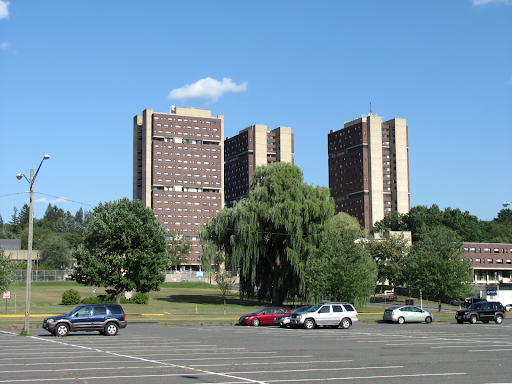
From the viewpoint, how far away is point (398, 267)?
90312mm

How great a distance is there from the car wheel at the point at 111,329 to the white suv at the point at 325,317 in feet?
41.1

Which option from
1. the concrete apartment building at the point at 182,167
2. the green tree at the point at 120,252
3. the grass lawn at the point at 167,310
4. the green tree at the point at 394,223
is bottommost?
the grass lawn at the point at 167,310

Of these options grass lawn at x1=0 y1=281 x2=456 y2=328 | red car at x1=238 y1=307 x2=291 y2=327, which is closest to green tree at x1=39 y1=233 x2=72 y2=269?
grass lawn at x1=0 y1=281 x2=456 y2=328

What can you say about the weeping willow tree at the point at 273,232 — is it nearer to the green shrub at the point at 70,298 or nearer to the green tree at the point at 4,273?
the green shrub at the point at 70,298

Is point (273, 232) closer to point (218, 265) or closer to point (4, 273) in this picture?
point (218, 265)

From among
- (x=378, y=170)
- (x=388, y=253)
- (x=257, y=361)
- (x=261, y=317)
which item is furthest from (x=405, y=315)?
(x=378, y=170)

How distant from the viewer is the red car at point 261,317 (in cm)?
3972

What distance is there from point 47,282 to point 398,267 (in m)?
60.6

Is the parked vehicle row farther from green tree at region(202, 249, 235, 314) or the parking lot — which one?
green tree at region(202, 249, 235, 314)

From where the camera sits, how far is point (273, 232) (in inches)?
2234

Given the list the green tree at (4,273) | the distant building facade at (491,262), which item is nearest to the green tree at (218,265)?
the green tree at (4,273)

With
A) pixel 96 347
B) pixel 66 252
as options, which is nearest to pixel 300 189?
pixel 96 347

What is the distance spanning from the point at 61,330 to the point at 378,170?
6746 inches

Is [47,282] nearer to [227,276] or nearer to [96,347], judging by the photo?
[227,276]
